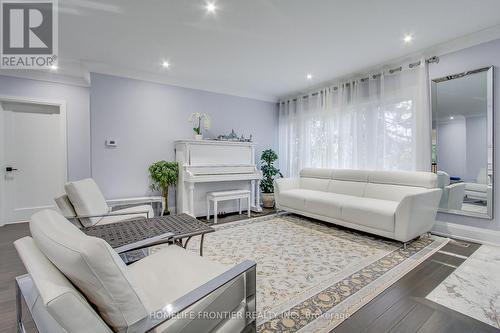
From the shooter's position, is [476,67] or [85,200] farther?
[476,67]

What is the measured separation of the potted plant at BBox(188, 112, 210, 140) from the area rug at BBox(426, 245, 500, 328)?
3.82 metres

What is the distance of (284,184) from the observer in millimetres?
4645

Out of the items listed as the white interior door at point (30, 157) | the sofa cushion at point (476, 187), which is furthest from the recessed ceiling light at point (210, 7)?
the sofa cushion at point (476, 187)

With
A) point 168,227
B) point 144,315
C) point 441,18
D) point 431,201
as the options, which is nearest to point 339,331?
point 144,315

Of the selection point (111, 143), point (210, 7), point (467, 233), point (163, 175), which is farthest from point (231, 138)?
point (467, 233)

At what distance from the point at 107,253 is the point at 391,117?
4.19 meters

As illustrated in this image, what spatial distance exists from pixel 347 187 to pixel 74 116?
201 inches

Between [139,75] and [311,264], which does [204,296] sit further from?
[139,75]

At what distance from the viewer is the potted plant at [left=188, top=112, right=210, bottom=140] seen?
444 cm

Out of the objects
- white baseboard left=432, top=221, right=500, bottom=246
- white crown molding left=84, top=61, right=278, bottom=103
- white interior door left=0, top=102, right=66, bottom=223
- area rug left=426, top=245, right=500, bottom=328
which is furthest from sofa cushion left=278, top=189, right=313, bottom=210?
white interior door left=0, top=102, right=66, bottom=223

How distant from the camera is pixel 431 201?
3006mm

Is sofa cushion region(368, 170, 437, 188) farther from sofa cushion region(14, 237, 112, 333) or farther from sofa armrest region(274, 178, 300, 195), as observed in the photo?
sofa cushion region(14, 237, 112, 333)

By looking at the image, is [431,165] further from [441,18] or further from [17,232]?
[17,232]

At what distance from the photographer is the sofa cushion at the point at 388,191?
3.37 metres
